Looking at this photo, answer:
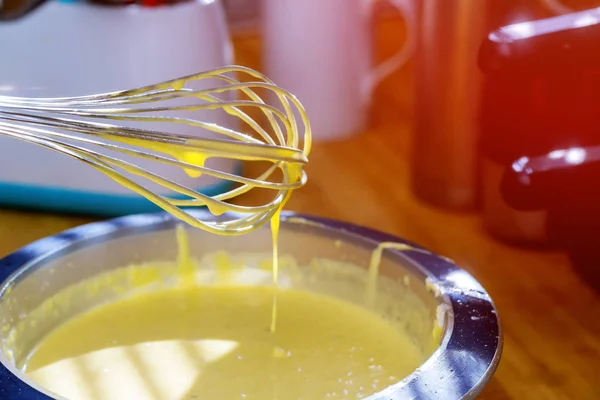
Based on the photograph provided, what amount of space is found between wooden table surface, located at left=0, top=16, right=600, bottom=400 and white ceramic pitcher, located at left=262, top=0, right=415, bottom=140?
37 mm

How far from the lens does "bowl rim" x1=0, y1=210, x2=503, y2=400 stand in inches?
15.7

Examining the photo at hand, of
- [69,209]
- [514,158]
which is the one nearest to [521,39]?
[514,158]

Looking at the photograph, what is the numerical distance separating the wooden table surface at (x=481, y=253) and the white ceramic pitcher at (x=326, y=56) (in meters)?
0.04

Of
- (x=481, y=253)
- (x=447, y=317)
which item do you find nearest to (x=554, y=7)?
(x=481, y=253)

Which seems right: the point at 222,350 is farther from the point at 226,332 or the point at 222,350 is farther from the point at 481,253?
the point at 481,253

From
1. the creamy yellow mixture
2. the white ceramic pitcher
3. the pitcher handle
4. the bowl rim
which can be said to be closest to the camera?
the bowl rim

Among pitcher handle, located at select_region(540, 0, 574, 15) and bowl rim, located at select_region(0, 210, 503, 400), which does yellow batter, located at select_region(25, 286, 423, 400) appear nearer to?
bowl rim, located at select_region(0, 210, 503, 400)

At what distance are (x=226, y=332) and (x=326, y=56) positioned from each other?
13.8 inches

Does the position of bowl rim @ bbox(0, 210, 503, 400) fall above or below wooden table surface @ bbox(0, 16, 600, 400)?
above

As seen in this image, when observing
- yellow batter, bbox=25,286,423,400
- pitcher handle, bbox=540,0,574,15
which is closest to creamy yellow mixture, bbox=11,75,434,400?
yellow batter, bbox=25,286,423,400

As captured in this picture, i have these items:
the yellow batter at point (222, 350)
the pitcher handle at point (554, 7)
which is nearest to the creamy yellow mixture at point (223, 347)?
the yellow batter at point (222, 350)

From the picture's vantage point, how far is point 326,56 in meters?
0.83

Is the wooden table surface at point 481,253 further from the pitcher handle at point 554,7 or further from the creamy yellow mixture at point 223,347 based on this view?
the pitcher handle at point 554,7

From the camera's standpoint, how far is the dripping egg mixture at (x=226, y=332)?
0.52m
